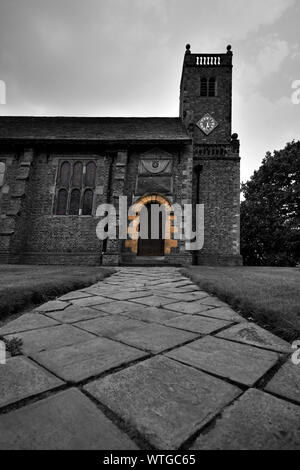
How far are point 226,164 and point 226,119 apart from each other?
362cm

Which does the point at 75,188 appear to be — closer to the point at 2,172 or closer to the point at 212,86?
the point at 2,172

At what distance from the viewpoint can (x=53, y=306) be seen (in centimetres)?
269

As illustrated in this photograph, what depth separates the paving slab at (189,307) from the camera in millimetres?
2549

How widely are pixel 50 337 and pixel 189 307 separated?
1.56m

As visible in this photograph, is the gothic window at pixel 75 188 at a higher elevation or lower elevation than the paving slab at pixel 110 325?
higher

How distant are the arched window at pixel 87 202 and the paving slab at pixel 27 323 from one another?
394 inches

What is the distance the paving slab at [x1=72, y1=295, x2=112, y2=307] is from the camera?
2.82 meters

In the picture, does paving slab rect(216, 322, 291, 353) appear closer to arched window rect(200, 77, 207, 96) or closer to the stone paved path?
the stone paved path

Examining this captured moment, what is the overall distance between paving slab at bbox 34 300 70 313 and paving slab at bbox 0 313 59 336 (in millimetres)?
200

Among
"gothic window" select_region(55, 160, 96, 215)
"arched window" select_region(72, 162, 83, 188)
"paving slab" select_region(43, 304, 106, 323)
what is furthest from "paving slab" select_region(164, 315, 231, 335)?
"arched window" select_region(72, 162, 83, 188)

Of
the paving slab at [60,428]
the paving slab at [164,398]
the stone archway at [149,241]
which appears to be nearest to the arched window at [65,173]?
the stone archway at [149,241]

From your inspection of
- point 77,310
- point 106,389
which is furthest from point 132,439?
point 77,310
